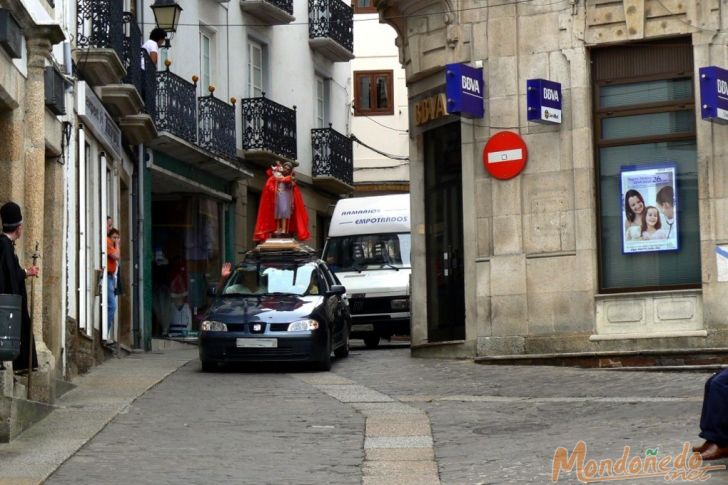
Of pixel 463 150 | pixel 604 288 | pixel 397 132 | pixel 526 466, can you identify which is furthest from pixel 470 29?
pixel 397 132

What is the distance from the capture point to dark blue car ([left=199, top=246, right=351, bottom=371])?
67.9 feet

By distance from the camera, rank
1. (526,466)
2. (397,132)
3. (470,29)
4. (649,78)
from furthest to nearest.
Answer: (397,132), (470,29), (649,78), (526,466)

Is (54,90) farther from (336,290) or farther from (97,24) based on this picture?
(336,290)

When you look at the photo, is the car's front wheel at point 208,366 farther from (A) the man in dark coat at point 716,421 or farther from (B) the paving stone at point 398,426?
(A) the man in dark coat at point 716,421

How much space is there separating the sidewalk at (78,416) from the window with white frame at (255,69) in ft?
43.3

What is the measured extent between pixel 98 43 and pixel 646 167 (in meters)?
7.36

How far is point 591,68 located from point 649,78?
2.76 ft

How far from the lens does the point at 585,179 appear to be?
21.0m

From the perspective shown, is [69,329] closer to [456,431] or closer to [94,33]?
[94,33]

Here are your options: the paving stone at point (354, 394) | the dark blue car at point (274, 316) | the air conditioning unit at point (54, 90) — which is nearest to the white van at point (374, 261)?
the dark blue car at point (274, 316)

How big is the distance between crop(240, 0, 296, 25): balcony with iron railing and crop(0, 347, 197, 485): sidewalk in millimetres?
12777

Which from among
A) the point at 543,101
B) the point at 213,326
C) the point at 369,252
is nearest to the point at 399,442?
the point at 213,326

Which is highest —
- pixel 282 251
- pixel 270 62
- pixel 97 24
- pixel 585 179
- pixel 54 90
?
pixel 270 62

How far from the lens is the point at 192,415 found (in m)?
15.5
